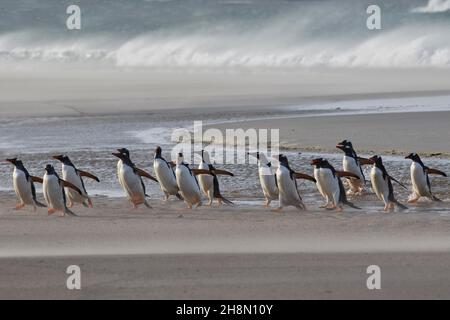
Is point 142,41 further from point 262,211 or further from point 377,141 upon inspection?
point 262,211

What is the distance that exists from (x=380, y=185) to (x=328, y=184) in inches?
20.8

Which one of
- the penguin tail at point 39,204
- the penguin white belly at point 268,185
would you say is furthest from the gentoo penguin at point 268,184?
the penguin tail at point 39,204

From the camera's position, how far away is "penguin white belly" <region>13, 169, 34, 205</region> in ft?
33.8

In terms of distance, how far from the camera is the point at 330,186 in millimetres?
10289

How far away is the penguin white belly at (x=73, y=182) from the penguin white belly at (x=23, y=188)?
0.46m

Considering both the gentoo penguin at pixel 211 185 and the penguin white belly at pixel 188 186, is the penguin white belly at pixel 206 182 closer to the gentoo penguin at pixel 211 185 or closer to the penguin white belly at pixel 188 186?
the gentoo penguin at pixel 211 185

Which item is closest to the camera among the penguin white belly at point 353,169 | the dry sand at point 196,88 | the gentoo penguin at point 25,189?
the gentoo penguin at point 25,189

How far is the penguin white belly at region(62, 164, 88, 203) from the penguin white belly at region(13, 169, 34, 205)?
457 millimetres

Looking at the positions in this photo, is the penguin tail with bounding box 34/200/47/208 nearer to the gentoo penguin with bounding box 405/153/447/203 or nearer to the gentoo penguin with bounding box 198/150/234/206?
the gentoo penguin with bounding box 198/150/234/206

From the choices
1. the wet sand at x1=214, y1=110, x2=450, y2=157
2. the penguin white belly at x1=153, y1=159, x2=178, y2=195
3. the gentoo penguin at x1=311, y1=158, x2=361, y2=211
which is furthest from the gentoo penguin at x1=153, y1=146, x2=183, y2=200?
the wet sand at x1=214, y1=110, x2=450, y2=157

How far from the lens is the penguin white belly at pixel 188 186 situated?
1052cm

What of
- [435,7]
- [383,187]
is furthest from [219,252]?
[435,7]

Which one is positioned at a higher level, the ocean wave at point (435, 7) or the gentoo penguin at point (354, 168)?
the ocean wave at point (435, 7)
